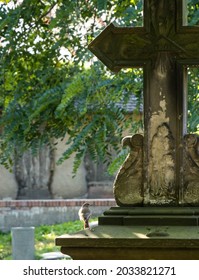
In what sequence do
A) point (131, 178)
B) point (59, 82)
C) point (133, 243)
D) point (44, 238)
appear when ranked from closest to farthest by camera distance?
point (133, 243) → point (131, 178) → point (59, 82) → point (44, 238)

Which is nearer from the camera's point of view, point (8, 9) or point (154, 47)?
point (154, 47)

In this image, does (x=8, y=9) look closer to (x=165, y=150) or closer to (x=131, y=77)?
(x=131, y=77)

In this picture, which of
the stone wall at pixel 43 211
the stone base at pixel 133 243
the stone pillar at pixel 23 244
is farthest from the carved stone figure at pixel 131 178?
→ the stone wall at pixel 43 211

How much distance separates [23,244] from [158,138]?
8515 millimetres

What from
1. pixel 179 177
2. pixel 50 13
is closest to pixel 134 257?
pixel 179 177

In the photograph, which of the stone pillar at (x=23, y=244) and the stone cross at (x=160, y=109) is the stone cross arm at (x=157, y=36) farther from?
the stone pillar at (x=23, y=244)

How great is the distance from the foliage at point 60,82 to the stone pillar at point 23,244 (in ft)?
17.5

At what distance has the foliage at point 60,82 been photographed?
298 inches

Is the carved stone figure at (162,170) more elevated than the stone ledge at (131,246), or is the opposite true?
the carved stone figure at (162,170)

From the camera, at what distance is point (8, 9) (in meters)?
7.90

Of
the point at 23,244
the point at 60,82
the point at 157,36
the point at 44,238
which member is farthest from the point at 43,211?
the point at 157,36

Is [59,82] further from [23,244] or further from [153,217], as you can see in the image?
[23,244]

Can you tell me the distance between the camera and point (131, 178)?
5363mm

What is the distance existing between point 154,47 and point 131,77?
2130 mm
